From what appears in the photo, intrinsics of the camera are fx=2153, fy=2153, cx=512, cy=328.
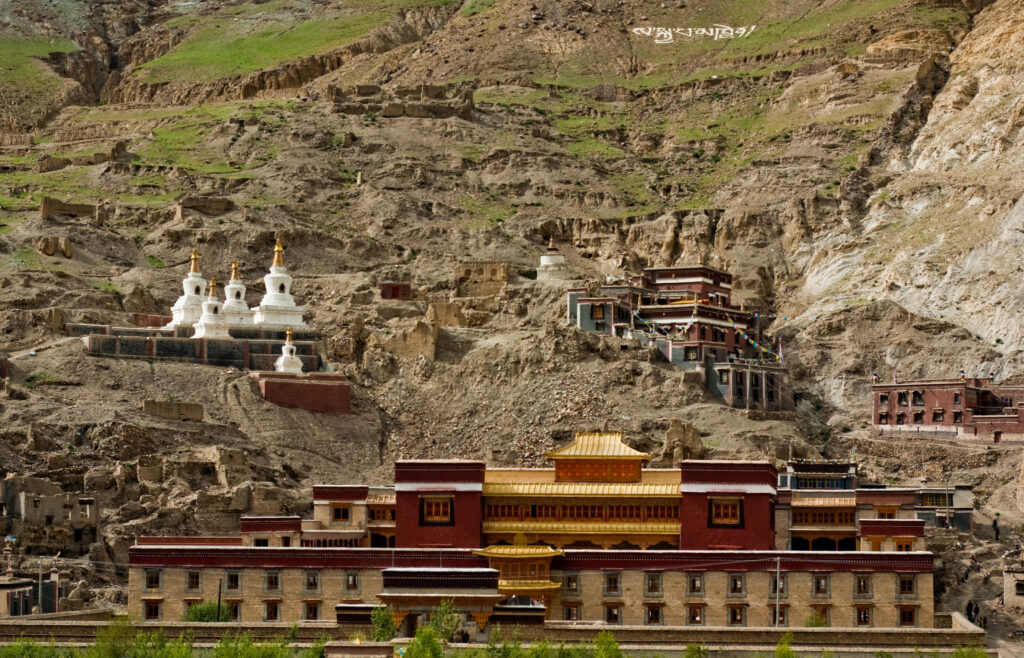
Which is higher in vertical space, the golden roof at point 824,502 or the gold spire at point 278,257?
the gold spire at point 278,257

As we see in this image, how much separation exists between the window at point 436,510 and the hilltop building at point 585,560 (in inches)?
2.2

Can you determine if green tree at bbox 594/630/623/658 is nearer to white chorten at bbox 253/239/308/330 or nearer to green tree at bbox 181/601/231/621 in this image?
green tree at bbox 181/601/231/621

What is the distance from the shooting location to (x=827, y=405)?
133 meters

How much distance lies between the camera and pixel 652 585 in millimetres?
80875

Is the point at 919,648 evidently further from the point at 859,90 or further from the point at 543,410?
the point at 859,90

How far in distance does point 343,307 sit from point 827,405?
32073 mm

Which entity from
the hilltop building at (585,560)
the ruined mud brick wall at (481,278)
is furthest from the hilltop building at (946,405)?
the hilltop building at (585,560)

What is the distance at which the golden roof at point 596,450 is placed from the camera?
86062mm

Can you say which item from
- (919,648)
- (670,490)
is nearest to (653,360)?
(670,490)

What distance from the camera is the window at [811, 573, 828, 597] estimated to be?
263 ft

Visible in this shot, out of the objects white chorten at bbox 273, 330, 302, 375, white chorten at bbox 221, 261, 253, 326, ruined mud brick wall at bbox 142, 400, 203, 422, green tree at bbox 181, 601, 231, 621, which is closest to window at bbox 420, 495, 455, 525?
green tree at bbox 181, 601, 231, 621

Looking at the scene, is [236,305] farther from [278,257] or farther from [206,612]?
[206,612]

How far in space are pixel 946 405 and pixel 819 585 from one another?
4855cm

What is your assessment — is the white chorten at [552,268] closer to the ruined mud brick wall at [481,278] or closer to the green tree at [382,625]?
the ruined mud brick wall at [481,278]
